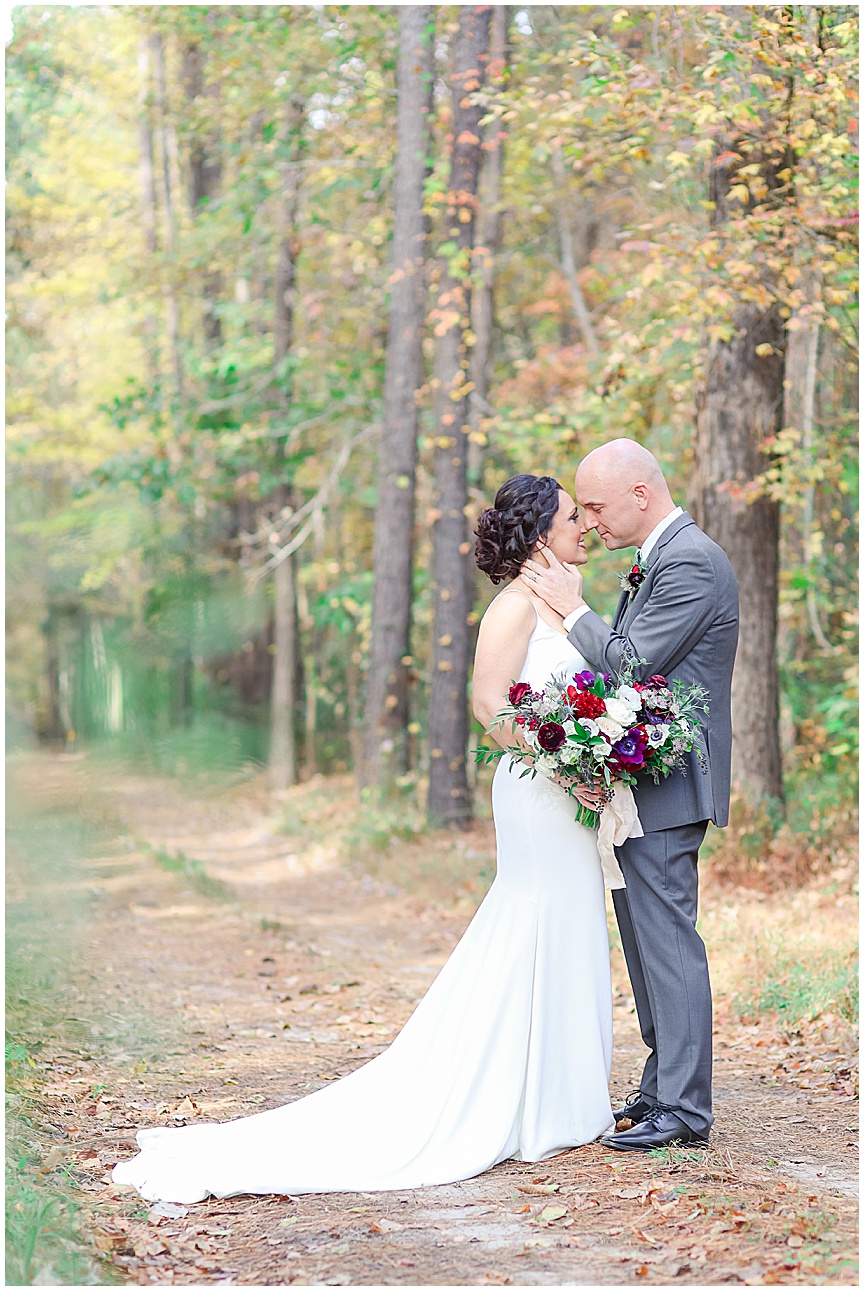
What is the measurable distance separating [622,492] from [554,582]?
40 centimetres

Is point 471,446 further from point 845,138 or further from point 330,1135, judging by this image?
point 330,1135

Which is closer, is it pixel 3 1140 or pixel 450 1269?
pixel 450 1269

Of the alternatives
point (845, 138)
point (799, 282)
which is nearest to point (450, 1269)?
point (845, 138)

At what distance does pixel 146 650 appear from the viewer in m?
14.8

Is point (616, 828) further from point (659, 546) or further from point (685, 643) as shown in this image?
point (659, 546)

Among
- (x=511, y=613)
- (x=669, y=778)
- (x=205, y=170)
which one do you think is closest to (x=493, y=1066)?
(x=669, y=778)

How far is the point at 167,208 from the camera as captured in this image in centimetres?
2052

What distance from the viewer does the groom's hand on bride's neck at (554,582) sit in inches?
175

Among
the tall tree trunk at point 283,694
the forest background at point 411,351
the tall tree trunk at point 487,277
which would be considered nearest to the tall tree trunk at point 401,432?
the forest background at point 411,351

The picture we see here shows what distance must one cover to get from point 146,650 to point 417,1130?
11178 mm

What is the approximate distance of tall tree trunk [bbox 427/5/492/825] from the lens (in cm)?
1134

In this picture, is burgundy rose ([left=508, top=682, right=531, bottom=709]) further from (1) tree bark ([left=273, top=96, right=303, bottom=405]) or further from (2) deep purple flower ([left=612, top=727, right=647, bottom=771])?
(1) tree bark ([left=273, top=96, right=303, bottom=405])

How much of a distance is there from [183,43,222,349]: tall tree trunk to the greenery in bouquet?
14.0m

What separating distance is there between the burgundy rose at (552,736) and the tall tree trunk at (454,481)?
7.78 meters
